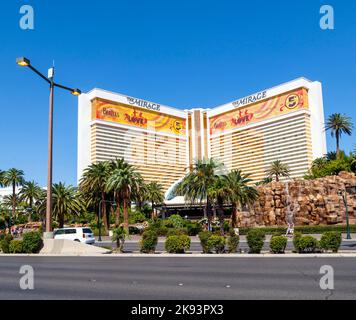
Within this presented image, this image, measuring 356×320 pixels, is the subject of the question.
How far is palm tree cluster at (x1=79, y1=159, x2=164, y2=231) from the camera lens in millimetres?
51344

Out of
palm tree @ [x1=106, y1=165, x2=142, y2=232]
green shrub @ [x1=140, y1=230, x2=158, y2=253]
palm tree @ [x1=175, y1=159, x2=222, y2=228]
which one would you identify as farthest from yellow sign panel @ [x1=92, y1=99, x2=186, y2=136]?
green shrub @ [x1=140, y1=230, x2=158, y2=253]

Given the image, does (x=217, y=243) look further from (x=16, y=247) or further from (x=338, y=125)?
(x=338, y=125)

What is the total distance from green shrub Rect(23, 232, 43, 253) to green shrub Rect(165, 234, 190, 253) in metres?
7.62

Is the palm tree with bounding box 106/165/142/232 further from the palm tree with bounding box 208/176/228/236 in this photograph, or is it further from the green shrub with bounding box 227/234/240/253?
the green shrub with bounding box 227/234/240/253

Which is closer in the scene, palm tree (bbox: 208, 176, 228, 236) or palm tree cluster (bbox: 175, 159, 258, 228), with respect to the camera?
palm tree (bbox: 208, 176, 228, 236)

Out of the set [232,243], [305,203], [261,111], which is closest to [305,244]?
[232,243]

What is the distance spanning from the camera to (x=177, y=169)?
178 m

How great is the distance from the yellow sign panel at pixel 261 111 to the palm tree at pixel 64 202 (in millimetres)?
108696

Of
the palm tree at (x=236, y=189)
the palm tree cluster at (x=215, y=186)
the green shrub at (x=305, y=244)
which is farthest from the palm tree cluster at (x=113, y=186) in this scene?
the green shrub at (x=305, y=244)

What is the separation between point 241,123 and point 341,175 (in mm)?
115330

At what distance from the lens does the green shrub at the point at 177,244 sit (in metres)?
20.6

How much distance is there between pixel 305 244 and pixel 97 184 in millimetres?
47274

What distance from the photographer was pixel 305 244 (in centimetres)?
1836
